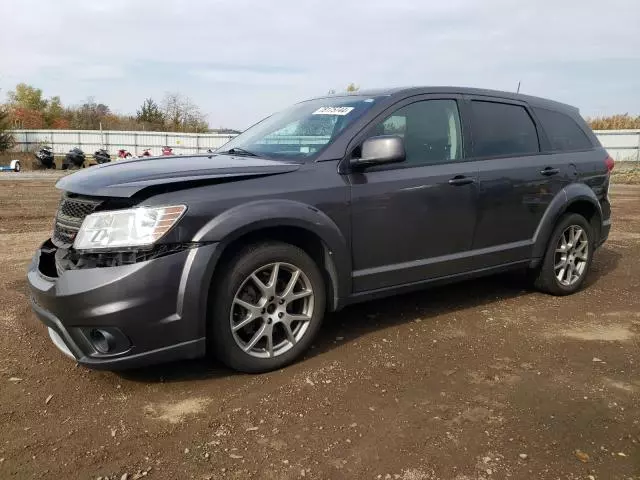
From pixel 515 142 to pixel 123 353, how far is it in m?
3.62

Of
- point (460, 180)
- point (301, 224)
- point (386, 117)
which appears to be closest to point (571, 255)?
point (460, 180)

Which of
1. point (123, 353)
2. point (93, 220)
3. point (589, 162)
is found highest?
point (589, 162)

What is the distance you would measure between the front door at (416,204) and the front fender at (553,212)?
91cm

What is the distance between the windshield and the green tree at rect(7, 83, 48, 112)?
248 ft

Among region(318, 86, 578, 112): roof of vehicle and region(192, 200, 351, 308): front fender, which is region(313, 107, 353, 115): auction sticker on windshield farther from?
region(192, 200, 351, 308): front fender

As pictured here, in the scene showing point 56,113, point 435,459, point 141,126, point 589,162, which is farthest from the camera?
point 56,113

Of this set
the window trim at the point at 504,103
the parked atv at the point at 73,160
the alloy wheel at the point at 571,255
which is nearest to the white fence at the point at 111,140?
the parked atv at the point at 73,160

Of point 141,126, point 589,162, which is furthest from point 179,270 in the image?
point 141,126

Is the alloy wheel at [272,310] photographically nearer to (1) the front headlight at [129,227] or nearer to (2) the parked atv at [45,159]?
(1) the front headlight at [129,227]

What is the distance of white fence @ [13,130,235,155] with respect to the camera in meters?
31.7

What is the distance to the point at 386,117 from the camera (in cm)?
401

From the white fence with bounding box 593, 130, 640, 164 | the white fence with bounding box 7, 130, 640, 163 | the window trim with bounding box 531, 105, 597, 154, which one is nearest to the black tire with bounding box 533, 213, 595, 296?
the window trim with bounding box 531, 105, 597, 154

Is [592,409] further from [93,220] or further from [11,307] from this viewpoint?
[11,307]

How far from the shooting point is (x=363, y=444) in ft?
8.86
